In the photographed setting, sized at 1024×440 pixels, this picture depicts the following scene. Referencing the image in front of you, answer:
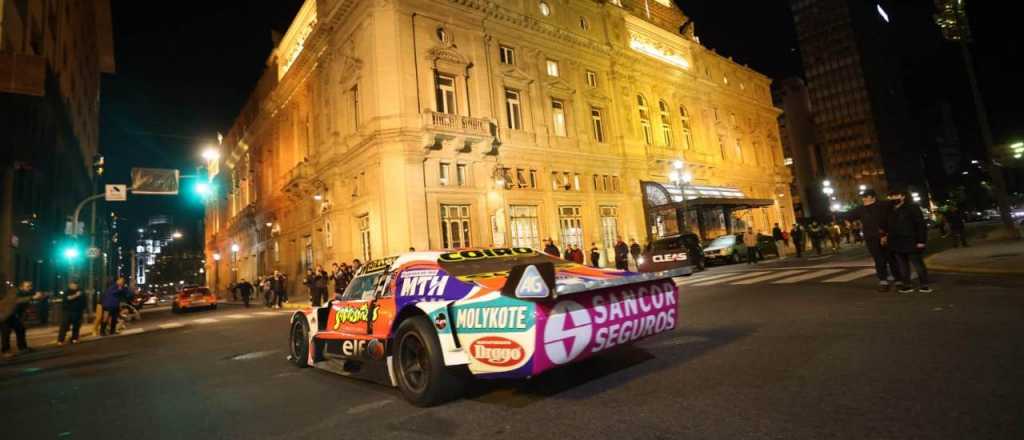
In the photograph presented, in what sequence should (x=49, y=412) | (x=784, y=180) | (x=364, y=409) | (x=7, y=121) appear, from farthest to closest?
(x=784, y=180) < (x=7, y=121) < (x=49, y=412) < (x=364, y=409)

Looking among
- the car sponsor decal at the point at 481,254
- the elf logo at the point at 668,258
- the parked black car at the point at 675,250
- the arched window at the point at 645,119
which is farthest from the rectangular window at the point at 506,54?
the car sponsor decal at the point at 481,254

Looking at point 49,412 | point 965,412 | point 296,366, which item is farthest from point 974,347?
point 49,412

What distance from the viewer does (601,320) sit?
12.5 feet

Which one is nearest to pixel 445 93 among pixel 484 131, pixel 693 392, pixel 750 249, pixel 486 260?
pixel 484 131

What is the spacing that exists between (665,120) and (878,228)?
31410 millimetres

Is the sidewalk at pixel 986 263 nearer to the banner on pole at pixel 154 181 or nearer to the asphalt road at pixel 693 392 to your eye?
the asphalt road at pixel 693 392

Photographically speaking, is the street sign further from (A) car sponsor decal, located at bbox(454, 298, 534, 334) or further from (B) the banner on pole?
(A) car sponsor decal, located at bbox(454, 298, 534, 334)

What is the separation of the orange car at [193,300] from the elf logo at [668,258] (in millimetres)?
25040

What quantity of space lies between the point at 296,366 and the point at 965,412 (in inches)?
274

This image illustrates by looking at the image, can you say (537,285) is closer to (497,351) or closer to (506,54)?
(497,351)

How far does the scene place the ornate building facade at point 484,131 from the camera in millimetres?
23469

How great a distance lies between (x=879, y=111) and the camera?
88750mm

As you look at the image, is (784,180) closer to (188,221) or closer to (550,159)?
(550,159)

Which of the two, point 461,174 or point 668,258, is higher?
point 461,174
